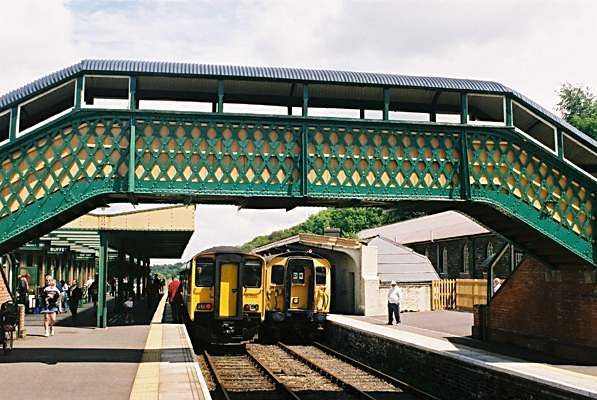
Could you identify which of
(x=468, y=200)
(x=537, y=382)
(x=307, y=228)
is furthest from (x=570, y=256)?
(x=307, y=228)

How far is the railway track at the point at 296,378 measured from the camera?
1327cm

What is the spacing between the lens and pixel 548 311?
13.6m

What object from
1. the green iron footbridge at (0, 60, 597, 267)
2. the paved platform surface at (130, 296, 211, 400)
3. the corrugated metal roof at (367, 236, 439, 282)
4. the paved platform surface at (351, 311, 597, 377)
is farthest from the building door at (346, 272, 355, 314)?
the green iron footbridge at (0, 60, 597, 267)

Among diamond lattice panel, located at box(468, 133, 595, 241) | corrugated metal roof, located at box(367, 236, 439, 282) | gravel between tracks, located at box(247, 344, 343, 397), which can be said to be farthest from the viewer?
corrugated metal roof, located at box(367, 236, 439, 282)

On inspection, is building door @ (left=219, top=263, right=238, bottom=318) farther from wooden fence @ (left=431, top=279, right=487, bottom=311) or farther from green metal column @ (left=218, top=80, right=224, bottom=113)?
wooden fence @ (left=431, top=279, right=487, bottom=311)

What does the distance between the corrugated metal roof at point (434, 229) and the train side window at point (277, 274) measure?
41.6 ft

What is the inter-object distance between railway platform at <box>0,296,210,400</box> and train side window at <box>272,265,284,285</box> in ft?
12.2

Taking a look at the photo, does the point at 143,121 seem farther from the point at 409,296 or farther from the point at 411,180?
the point at 409,296

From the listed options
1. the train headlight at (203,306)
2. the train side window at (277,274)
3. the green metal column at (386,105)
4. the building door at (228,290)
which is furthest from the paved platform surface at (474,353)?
the green metal column at (386,105)

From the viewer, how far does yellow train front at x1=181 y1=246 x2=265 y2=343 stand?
720 inches

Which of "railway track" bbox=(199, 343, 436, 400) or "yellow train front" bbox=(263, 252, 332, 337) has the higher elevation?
"yellow train front" bbox=(263, 252, 332, 337)

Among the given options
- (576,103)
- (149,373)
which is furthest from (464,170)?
(576,103)

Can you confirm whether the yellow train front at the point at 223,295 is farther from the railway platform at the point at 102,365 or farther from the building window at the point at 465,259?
the building window at the point at 465,259

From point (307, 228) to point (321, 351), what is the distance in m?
84.4
